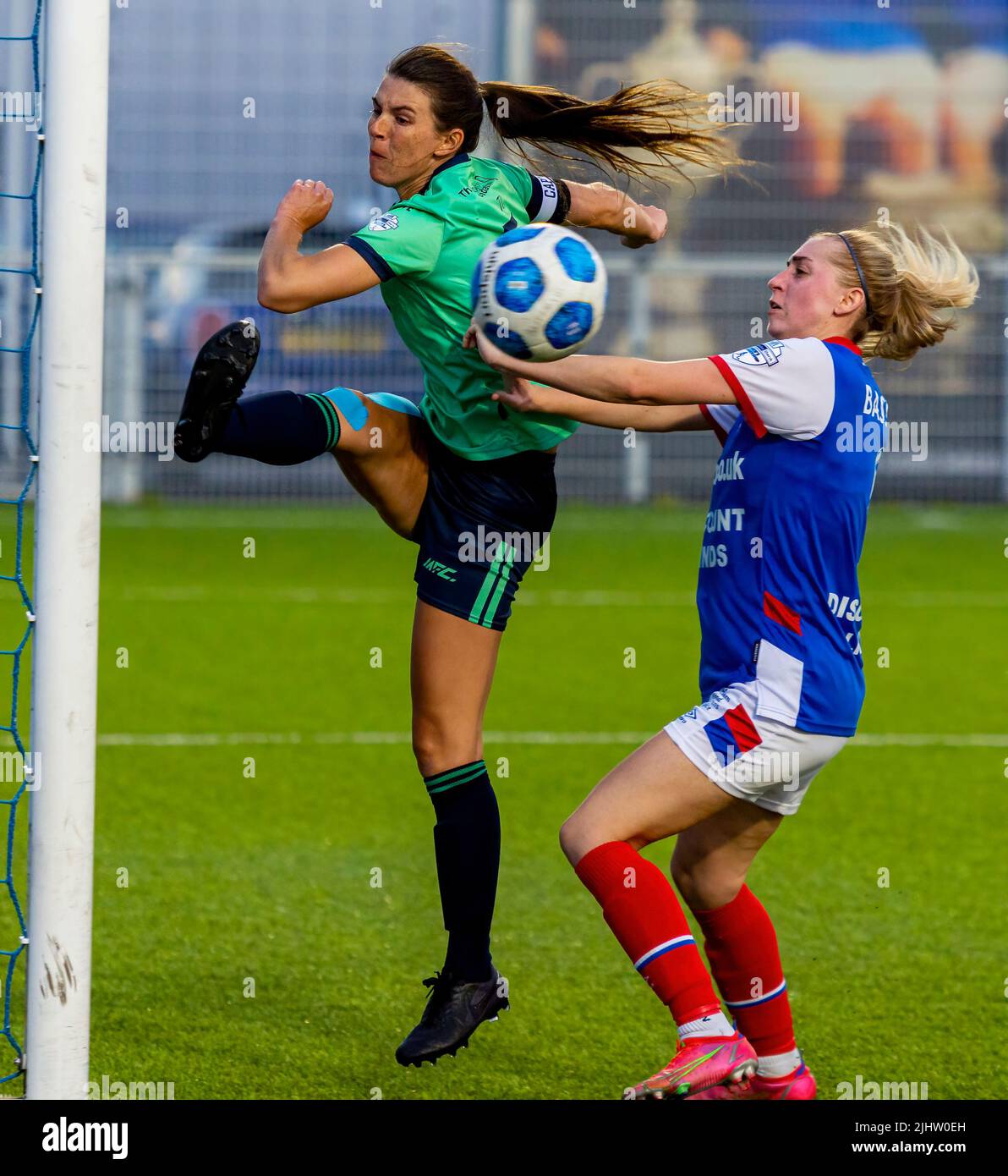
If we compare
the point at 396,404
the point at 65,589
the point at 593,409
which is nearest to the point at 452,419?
the point at 396,404

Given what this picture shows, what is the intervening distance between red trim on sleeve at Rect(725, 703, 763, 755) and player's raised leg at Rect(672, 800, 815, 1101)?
0.92ft

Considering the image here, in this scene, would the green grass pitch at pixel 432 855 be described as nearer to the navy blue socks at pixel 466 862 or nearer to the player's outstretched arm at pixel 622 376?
the navy blue socks at pixel 466 862

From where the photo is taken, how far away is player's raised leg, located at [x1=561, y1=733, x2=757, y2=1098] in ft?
10.7

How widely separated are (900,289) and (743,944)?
1.32m

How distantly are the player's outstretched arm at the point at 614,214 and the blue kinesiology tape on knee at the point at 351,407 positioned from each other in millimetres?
669

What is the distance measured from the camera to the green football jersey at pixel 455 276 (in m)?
3.66

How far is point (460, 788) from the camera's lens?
397cm

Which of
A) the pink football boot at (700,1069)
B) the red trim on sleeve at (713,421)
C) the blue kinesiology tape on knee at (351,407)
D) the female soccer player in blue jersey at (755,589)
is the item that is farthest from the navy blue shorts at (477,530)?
the pink football boot at (700,1069)

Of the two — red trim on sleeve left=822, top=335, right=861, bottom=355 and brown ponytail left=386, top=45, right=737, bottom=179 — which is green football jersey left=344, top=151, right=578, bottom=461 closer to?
brown ponytail left=386, top=45, right=737, bottom=179

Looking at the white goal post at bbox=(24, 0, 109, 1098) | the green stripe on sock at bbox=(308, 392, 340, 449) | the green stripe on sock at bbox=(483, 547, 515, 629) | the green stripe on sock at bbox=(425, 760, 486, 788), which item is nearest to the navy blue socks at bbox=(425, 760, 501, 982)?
the green stripe on sock at bbox=(425, 760, 486, 788)

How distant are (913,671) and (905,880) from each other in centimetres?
382

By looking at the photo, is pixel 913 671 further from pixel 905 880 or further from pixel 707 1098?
pixel 707 1098
